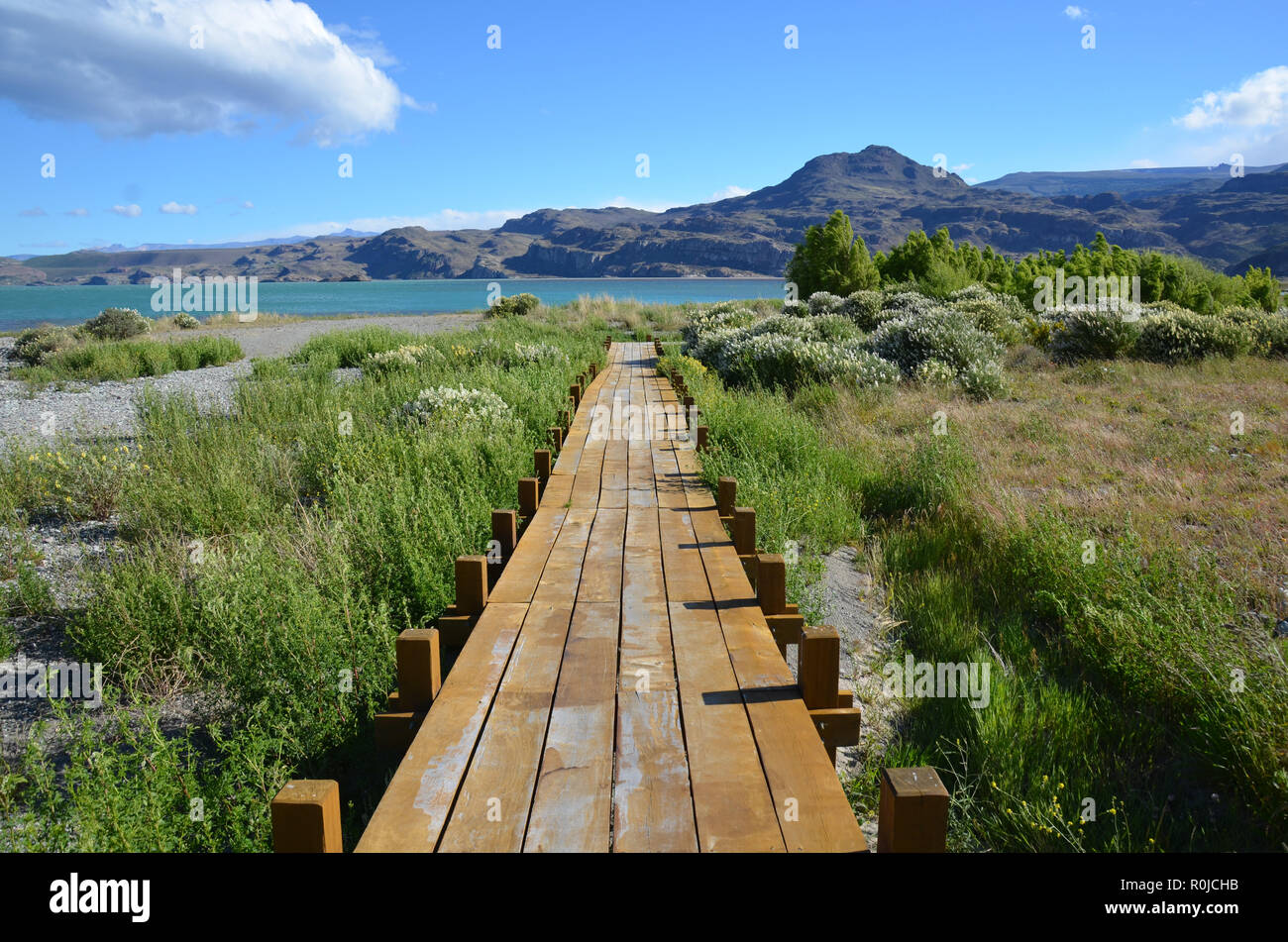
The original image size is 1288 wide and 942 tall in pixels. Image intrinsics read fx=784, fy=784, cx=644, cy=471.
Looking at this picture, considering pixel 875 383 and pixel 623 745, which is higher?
pixel 875 383

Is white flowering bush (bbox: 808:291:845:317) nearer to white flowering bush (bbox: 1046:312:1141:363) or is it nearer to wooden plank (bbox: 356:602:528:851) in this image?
white flowering bush (bbox: 1046:312:1141:363)

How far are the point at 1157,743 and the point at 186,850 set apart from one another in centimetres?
451

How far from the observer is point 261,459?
26.1 feet

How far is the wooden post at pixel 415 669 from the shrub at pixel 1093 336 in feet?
57.5

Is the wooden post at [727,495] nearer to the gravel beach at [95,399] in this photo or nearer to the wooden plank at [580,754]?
the wooden plank at [580,754]

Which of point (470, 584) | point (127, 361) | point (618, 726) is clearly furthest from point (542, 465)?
point (127, 361)

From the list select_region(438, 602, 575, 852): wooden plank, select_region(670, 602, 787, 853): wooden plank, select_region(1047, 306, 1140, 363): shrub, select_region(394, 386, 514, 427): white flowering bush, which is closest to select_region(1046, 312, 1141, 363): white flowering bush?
select_region(1047, 306, 1140, 363): shrub

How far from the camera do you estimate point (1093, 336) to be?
1730cm

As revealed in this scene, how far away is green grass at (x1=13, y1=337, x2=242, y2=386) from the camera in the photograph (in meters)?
18.2

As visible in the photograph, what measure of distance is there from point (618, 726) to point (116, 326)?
31.0 metres

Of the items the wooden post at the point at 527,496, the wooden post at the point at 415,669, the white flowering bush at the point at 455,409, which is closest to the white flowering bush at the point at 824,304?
the white flowering bush at the point at 455,409
